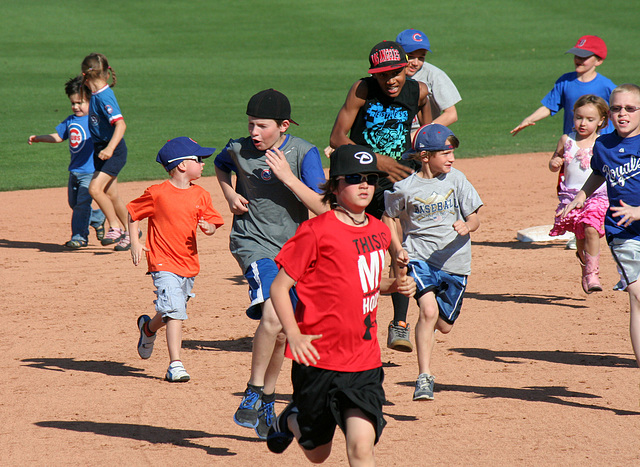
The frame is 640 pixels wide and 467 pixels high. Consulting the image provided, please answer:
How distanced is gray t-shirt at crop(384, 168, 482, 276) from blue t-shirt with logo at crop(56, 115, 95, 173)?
23.6ft

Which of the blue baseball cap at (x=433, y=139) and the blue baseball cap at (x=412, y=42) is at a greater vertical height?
the blue baseball cap at (x=412, y=42)

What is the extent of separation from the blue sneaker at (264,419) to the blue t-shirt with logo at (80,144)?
302 inches

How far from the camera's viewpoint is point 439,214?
6262 millimetres

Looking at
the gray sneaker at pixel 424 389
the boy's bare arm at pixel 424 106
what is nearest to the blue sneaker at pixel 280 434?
the gray sneaker at pixel 424 389

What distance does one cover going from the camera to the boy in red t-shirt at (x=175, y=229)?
6656 millimetres

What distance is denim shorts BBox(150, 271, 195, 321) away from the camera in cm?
659

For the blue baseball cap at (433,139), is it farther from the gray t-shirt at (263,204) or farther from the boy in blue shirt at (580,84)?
the boy in blue shirt at (580,84)

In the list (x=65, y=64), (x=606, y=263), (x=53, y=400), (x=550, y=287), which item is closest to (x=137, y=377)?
(x=53, y=400)

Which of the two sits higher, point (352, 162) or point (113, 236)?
point (352, 162)

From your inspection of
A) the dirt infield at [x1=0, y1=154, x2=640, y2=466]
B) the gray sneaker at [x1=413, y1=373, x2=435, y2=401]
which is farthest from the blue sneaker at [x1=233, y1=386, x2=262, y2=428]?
the gray sneaker at [x1=413, y1=373, x2=435, y2=401]

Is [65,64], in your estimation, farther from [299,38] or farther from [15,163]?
[15,163]

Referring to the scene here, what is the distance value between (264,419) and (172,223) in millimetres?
2002

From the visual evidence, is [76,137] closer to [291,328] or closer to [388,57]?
[388,57]

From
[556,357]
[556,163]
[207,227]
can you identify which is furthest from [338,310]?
[556,163]
